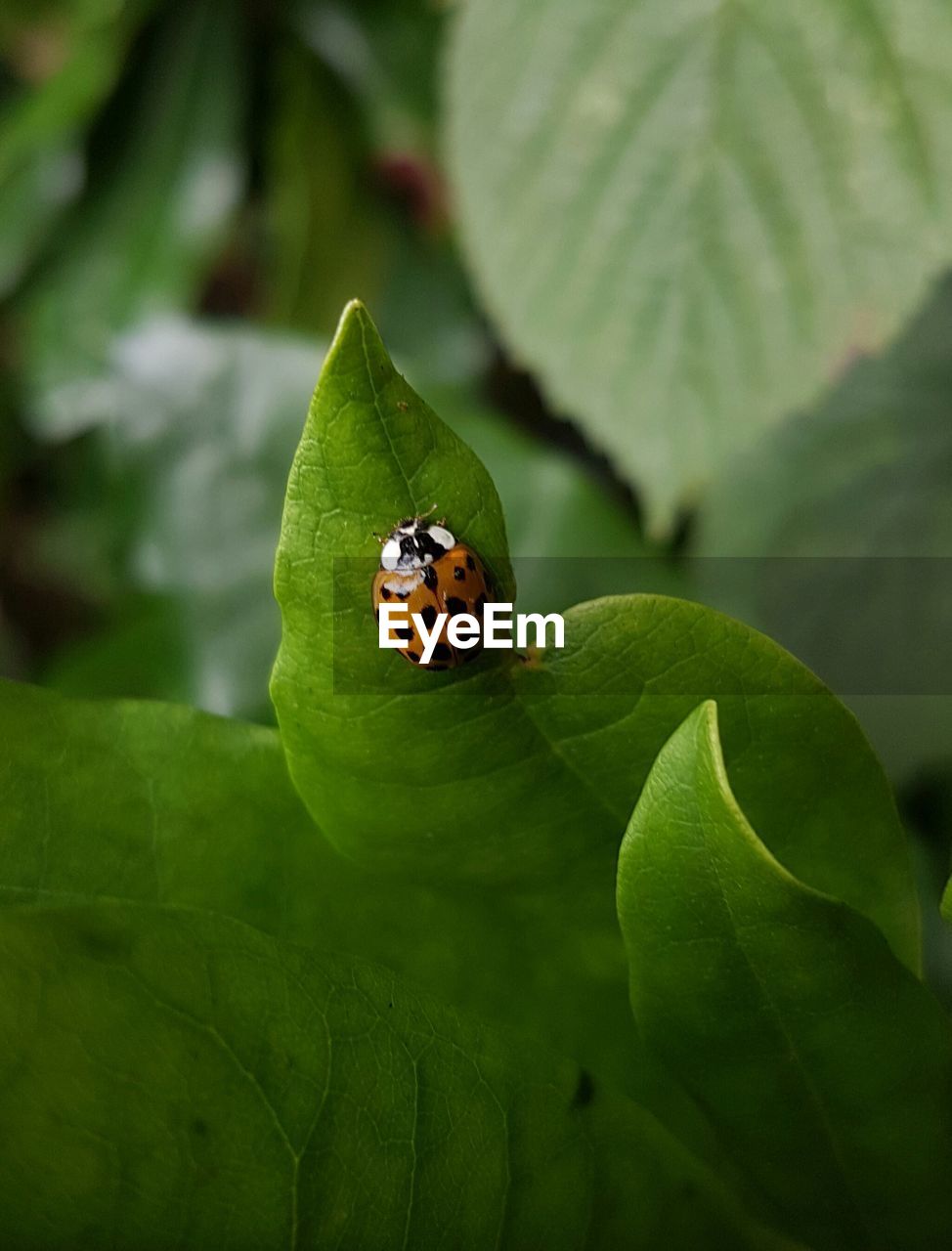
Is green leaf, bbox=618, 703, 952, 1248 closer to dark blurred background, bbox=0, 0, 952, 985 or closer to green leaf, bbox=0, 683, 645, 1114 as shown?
green leaf, bbox=0, 683, 645, 1114

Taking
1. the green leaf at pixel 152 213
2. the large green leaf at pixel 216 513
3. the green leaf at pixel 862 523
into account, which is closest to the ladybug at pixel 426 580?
the large green leaf at pixel 216 513

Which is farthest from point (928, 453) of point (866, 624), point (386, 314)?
point (386, 314)

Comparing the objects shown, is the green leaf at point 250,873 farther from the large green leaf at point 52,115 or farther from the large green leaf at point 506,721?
the large green leaf at point 52,115

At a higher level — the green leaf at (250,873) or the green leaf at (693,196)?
the green leaf at (693,196)

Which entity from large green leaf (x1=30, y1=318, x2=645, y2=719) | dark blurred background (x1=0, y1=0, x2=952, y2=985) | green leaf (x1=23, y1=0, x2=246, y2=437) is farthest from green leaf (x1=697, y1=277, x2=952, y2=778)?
green leaf (x1=23, y1=0, x2=246, y2=437)

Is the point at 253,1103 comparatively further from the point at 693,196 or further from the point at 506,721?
the point at 693,196

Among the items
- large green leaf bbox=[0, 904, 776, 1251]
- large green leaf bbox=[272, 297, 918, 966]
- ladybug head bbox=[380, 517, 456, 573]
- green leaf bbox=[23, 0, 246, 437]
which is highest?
green leaf bbox=[23, 0, 246, 437]

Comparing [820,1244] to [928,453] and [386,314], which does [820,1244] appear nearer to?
[928,453]

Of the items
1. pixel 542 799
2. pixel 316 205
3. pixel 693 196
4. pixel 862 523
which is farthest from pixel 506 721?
pixel 316 205

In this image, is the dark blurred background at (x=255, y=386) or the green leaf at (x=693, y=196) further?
the dark blurred background at (x=255, y=386)
